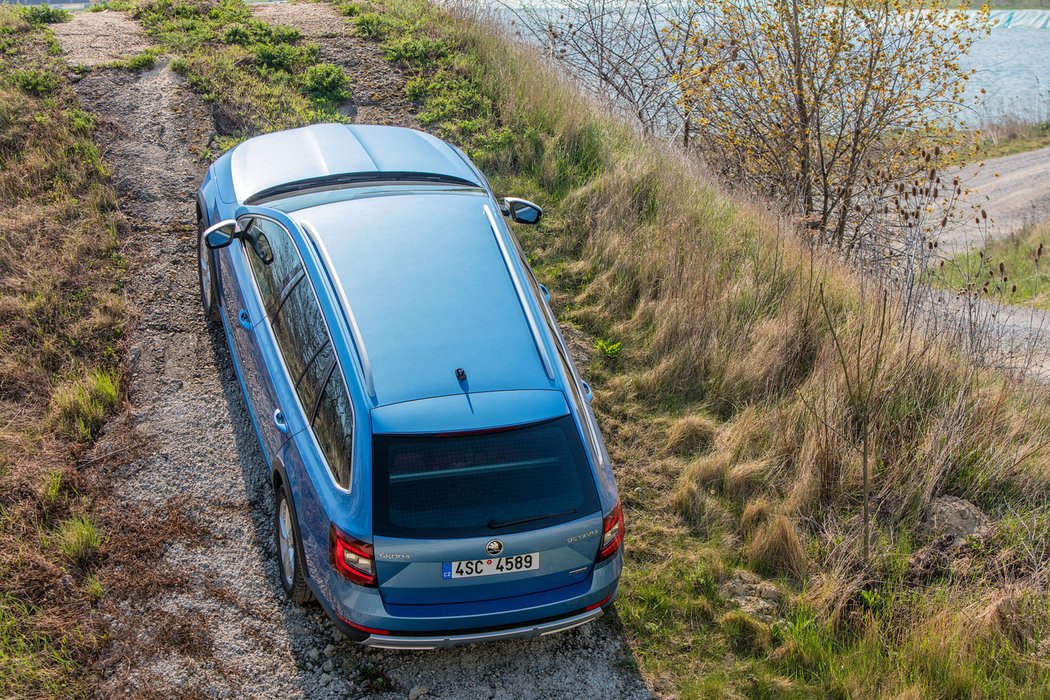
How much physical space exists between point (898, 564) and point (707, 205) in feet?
15.3

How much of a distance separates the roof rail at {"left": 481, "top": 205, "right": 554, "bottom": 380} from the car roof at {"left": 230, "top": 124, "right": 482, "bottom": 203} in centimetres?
106

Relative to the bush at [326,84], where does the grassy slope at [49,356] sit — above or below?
below

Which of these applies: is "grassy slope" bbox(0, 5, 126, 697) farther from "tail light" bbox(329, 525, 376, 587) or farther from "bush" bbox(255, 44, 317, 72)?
"bush" bbox(255, 44, 317, 72)

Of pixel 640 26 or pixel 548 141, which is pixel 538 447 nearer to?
pixel 548 141

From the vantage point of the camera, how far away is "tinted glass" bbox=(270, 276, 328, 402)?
508cm

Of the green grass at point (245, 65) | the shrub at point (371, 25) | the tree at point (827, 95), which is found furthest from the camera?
the shrub at point (371, 25)

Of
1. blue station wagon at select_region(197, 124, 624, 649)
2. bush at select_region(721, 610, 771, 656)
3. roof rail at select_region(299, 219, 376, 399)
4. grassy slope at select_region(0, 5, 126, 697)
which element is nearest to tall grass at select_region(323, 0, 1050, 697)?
bush at select_region(721, 610, 771, 656)

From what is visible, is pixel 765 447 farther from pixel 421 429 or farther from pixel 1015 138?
pixel 1015 138

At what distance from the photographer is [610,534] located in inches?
185

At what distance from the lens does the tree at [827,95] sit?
39.8ft

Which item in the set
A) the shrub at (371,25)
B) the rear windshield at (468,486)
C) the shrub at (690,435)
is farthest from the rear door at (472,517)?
the shrub at (371,25)

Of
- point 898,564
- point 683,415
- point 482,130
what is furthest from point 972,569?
point 482,130

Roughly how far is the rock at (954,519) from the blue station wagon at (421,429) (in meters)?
2.40

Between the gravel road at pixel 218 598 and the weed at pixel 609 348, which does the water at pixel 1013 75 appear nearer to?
the weed at pixel 609 348
